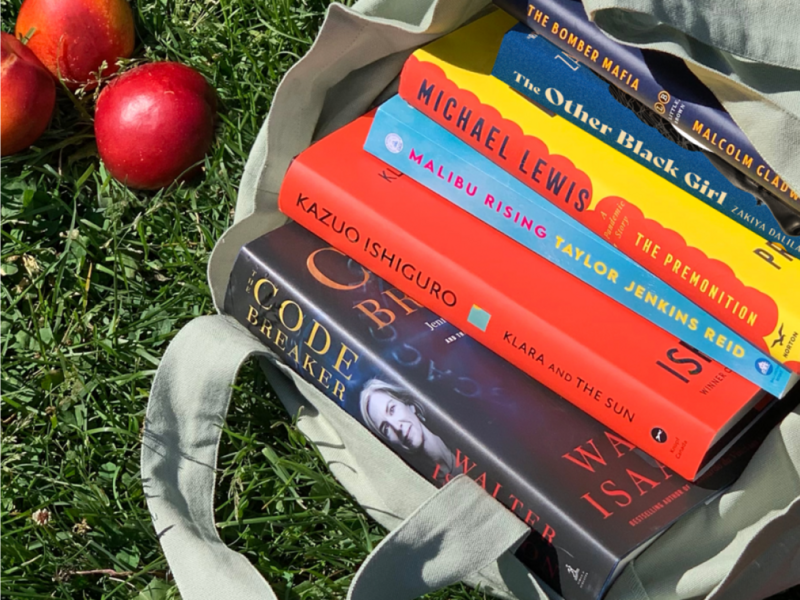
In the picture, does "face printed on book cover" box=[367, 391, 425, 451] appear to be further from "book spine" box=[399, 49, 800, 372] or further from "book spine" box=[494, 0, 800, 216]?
"book spine" box=[494, 0, 800, 216]

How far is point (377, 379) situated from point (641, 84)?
0.44 m

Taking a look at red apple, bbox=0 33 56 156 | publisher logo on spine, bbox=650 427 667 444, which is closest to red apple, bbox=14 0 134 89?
red apple, bbox=0 33 56 156

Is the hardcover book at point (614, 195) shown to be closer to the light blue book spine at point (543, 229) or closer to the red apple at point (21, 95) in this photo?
the light blue book spine at point (543, 229)

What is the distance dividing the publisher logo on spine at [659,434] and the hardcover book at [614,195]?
0.13 meters

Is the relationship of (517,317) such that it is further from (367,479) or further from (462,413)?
(367,479)

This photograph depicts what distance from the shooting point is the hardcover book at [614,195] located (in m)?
0.92

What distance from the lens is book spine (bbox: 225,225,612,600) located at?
94cm

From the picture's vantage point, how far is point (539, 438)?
100cm

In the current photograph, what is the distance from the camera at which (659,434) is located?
0.96 meters

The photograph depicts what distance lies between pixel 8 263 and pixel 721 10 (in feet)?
3.59

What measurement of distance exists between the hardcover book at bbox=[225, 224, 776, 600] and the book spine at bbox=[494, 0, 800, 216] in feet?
1.06

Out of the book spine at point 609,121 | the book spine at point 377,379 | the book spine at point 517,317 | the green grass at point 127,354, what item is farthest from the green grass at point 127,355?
the book spine at point 609,121

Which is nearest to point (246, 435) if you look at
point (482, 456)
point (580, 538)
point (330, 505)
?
point (330, 505)

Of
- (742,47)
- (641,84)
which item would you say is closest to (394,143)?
(641,84)
